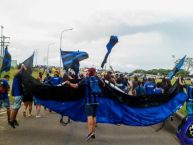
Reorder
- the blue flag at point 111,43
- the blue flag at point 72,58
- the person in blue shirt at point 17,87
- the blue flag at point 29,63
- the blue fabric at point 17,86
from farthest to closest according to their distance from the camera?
the blue flag at point 72,58
the blue flag at point 29,63
the blue fabric at point 17,86
the person in blue shirt at point 17,87
the blue flag at point 111,43

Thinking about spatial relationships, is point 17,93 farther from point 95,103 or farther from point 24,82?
point 95,103

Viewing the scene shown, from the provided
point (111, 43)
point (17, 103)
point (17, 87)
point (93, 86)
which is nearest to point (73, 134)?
point (93, 86)

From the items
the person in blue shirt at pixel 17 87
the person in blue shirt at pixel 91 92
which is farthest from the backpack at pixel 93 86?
the person in blue shirt at pixel 17 87

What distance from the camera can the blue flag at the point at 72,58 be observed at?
1684cm

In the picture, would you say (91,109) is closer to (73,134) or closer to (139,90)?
(73,134)

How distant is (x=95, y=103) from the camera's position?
1230cm

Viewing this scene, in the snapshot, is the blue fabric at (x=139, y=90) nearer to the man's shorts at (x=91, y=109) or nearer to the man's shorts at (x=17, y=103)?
the man's shorts at (x=17, y=103)

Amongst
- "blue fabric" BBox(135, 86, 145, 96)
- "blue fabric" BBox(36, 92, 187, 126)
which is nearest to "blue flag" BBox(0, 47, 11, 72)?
"blue fabric" BBox(36, 92, 187, 126)

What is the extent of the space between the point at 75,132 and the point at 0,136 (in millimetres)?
2244

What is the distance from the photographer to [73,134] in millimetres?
13016

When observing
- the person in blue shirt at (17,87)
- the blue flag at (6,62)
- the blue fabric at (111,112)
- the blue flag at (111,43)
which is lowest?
the blue fabric at (111,112)

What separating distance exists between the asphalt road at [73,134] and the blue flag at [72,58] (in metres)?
2.12

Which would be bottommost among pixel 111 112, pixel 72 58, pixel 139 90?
pixel 111 112

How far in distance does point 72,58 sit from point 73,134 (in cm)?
455
